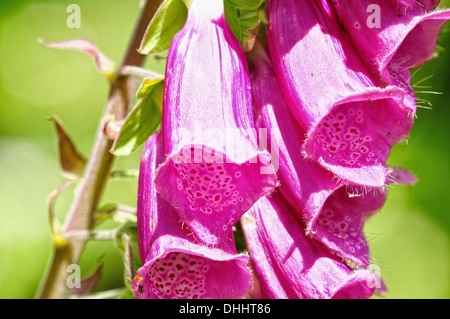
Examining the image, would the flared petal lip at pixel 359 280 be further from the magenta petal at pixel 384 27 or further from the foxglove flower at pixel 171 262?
the magenta petal at pixel 384 27

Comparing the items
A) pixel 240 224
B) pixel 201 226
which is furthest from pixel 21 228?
pixel 201 226

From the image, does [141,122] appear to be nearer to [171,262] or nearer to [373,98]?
[171,262]

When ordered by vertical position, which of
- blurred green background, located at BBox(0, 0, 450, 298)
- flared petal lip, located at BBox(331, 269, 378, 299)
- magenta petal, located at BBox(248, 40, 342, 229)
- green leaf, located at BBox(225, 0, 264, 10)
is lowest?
blurred green background, located at BBox(0, 0, 450, 298)

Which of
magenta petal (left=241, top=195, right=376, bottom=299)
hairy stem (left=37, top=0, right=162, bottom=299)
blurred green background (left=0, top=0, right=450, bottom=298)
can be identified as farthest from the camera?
blurred green background (left=0, top=0, right=450, bottom=298)

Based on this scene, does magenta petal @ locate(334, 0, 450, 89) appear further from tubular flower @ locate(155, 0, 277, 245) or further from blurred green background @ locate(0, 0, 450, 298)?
blurred green background @ locate(0, 0, 450, 298)

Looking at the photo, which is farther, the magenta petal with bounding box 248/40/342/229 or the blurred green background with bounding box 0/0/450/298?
the blurred green background with bounding box 0/0/450/298

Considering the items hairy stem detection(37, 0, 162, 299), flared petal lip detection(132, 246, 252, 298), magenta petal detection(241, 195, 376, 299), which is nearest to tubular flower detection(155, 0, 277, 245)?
flared petal lip detection(132, 246, 252, 298)
